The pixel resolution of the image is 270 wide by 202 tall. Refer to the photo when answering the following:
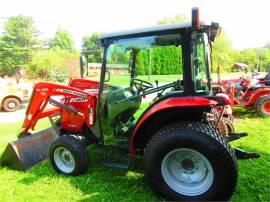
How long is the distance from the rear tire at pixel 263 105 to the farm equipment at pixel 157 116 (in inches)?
169

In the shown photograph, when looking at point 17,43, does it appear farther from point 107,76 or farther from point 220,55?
point 107,76

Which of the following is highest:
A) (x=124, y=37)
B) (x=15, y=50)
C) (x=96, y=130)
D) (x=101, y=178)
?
(x=15, y=50)

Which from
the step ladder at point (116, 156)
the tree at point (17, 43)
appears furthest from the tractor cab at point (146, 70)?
the tree at point (17, 43)

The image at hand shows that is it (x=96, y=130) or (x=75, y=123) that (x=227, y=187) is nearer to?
(x=96, y=130)

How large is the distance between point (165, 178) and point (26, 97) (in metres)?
11.0

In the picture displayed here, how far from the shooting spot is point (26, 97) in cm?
1323

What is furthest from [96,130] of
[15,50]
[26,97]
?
[15,50]

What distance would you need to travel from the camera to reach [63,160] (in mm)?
4594

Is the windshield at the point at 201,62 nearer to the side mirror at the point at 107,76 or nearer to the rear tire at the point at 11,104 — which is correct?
the side mirror at the point at 107,76

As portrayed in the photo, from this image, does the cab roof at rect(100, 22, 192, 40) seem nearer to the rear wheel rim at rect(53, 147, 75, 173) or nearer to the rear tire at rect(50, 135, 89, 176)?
the rear tire at rect(50, 135, 89, 176)

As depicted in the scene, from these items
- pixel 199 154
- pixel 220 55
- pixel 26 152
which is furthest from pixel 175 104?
pixel 220 55

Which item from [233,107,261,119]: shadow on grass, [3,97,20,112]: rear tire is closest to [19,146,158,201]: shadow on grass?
[233,107,261,119]: shadow on grass

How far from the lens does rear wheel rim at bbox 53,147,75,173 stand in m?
4.50

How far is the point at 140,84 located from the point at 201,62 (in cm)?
88
